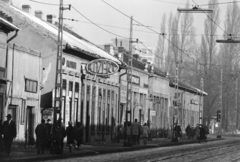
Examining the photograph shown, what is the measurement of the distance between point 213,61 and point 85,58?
2273 inches

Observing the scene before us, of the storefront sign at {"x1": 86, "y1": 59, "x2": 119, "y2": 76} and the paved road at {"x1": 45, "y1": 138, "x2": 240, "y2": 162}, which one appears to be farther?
the storefront sign at {"x1": 86, "y1": 59, "x2": 119, "y2": 76}

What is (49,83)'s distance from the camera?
153 ft

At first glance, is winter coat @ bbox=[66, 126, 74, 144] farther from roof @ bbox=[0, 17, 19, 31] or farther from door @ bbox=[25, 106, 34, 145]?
roof @ bbox=[0, 17, 19, 31]

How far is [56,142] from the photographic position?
33344 mm

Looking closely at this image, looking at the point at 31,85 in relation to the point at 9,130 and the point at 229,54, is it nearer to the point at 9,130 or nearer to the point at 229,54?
the point at 9,130

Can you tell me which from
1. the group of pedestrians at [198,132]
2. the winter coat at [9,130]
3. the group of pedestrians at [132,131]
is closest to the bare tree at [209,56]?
the group of pedestrians at [198,132]

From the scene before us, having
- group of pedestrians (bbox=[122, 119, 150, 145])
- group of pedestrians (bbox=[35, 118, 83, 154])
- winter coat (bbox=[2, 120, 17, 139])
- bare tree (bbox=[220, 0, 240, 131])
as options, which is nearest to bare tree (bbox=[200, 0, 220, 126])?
bare tree (bbox=[220, 0, 240, 131])

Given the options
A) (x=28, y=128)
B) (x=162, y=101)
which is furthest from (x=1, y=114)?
(x=162, y=101)

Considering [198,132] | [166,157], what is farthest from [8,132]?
[198,132]

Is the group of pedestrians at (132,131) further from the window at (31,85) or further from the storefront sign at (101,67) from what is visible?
the window at (31,85)

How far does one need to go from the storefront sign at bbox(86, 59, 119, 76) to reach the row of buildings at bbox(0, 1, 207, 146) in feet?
3.03

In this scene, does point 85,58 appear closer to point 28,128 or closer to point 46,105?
point 46,105

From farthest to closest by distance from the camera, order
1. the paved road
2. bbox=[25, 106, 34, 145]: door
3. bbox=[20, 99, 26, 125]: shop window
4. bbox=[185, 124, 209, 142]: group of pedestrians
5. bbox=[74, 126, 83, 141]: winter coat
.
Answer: bbox=[185, 124, 209, 142]: group of pedestrians < bbox=[25, 106, 34, 145]: door < bbox=[20, 99, 26, 125]: shop window < bbox=[74, 126, 83, 141]: winter coat < the paved road

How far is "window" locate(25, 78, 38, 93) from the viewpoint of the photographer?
Answer: 4060 cm
